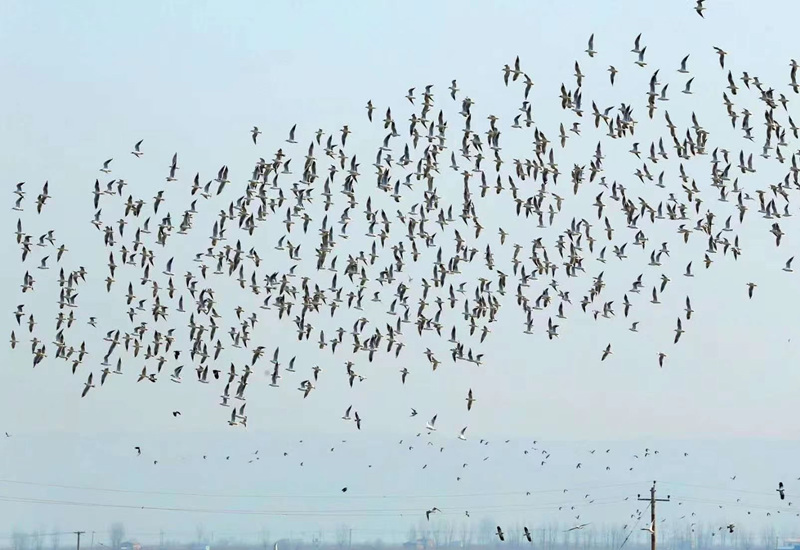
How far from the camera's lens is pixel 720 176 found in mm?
83750

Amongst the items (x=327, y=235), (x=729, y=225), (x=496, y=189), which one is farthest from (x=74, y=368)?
(x=729, y=225)

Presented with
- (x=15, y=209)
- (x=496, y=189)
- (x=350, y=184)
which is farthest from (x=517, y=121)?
(x=15, y=209)

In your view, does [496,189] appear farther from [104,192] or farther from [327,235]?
[104,192]

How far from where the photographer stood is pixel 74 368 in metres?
85.2

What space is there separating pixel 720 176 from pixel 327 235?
20039 millimetres

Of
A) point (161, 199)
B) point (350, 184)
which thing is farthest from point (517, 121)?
point (161, 199)

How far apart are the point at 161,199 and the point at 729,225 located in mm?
29541

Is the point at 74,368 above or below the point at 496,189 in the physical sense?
below

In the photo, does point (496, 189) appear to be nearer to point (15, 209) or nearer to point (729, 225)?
point (729, 225)

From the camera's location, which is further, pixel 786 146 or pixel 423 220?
pixel 423 220

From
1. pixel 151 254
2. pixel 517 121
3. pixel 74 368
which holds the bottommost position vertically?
pixel 74 368

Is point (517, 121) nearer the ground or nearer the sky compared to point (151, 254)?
nearer the sky

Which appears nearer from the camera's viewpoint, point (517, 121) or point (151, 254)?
point (517, 121)

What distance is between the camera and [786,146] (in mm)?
79000
